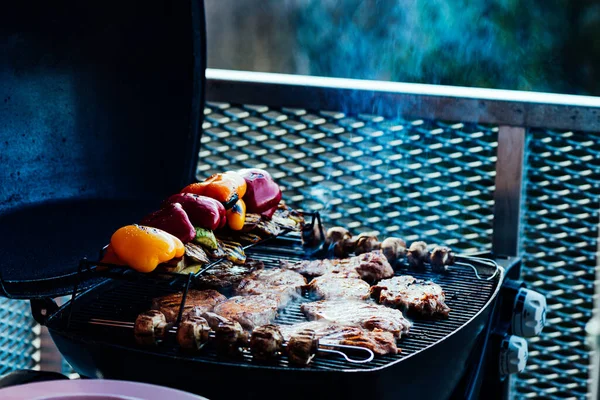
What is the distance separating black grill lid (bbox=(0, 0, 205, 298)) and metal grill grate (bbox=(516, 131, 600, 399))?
130 cm

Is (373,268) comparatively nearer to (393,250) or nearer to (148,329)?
(393,250)

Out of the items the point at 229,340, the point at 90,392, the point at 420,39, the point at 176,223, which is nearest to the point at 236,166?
the point at 420,39

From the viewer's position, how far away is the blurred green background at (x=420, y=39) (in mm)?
3713

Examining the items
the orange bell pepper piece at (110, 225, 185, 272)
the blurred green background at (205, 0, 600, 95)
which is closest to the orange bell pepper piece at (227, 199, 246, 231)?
the orange bell pepper piece at (110, 225, 185, 272)

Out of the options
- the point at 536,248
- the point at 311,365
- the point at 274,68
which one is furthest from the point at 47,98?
the point at 274,68

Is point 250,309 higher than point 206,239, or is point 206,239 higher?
point 206,239

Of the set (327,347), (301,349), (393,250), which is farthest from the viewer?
(393,250)

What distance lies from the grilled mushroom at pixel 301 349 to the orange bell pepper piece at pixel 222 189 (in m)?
0.63

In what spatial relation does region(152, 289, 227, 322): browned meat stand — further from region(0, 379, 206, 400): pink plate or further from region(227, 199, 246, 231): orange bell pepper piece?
region(0, 379, 206, 400): pink plate

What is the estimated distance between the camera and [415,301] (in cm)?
205

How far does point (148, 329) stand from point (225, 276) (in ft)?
1.62

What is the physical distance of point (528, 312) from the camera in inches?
91.0

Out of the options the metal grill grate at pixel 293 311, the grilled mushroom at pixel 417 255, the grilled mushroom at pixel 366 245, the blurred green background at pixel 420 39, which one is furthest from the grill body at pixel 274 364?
the blurred green background at pixel 420 39

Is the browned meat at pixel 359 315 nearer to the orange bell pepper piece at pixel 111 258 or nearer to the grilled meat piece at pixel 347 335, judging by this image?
the grilled meat piece at pixel 347 335
